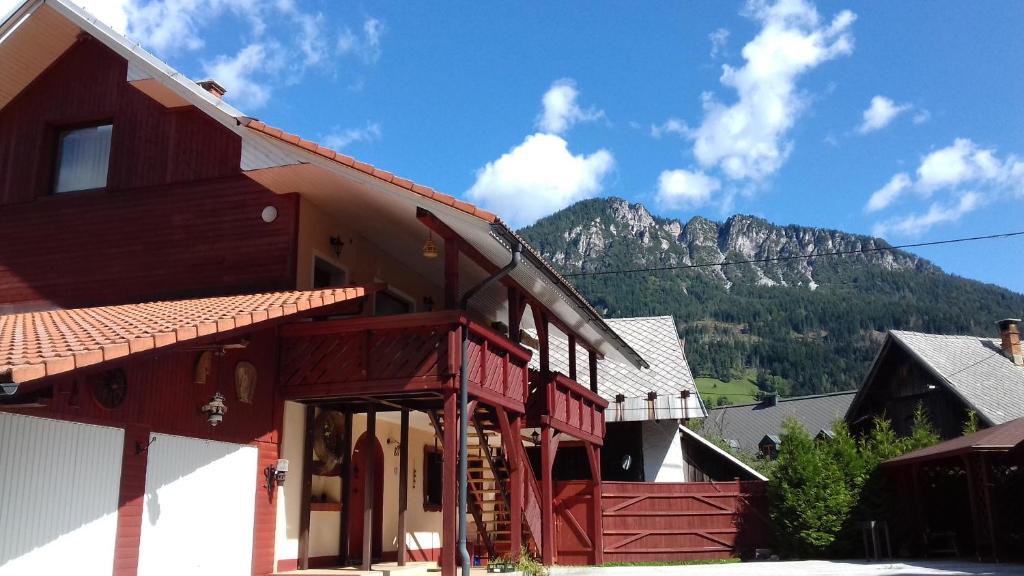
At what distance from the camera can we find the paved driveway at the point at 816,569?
14.4 m

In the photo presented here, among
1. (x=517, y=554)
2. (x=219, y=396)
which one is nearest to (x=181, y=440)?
(x=219, y=396)

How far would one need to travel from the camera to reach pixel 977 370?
2889 cm

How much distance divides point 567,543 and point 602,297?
370 feet

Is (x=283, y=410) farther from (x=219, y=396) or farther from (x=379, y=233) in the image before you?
(x=379, y=233)

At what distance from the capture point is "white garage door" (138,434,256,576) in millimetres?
9656

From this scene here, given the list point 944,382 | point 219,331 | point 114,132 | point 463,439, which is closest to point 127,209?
point 114,132

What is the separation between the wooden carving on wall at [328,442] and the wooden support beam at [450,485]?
8.22 feet

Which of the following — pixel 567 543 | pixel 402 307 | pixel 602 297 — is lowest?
pixel 567 543

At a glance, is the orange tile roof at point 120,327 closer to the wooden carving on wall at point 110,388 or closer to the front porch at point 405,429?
the wooden carving on wall at point 110,388

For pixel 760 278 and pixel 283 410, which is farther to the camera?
pixel 760 278

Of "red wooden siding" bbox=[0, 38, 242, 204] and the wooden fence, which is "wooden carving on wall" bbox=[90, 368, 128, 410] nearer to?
"red wooden siding" bbox=[0, 38, 242, 204]

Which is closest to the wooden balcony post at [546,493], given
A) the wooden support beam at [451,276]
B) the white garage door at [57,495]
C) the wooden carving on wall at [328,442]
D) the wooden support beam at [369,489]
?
the wooden support beam at [369,489]

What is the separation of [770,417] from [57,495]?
54561 mm

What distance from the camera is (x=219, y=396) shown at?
33.6 feet
